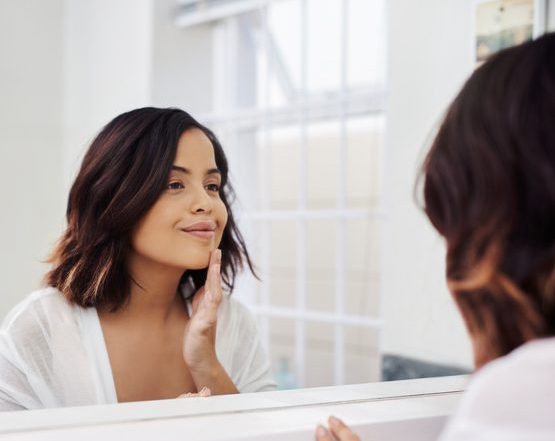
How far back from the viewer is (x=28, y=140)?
245 cm

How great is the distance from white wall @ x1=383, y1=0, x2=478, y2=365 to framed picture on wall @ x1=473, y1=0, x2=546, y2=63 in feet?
0.12

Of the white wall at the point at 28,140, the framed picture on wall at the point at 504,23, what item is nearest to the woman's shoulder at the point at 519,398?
the framed picture on wall at the point at 504,23

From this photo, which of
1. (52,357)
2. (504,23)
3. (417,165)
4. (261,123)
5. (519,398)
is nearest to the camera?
(519,398)

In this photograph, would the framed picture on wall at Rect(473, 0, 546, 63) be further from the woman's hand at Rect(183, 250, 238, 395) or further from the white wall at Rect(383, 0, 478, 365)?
the woman's hand at Rect(183, 250, 238, 395)

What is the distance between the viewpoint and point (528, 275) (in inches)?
22.1

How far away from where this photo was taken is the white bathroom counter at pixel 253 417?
2.00ft

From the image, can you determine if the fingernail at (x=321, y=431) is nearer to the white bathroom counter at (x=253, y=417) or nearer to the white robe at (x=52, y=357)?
the white bathroom counter at (x=253, y=417)

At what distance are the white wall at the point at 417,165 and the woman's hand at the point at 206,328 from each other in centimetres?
61

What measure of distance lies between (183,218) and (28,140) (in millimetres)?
1576

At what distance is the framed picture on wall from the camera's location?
138cm

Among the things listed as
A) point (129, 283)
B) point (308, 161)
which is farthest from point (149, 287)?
point (308, 161)

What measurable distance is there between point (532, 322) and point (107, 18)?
7.18ft

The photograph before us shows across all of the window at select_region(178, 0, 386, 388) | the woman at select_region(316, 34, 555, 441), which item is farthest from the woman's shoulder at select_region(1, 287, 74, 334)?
the window at select_region(178, 0, 386, 388)

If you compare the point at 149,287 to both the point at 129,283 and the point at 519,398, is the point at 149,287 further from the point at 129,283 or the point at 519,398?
the point at 519,398
